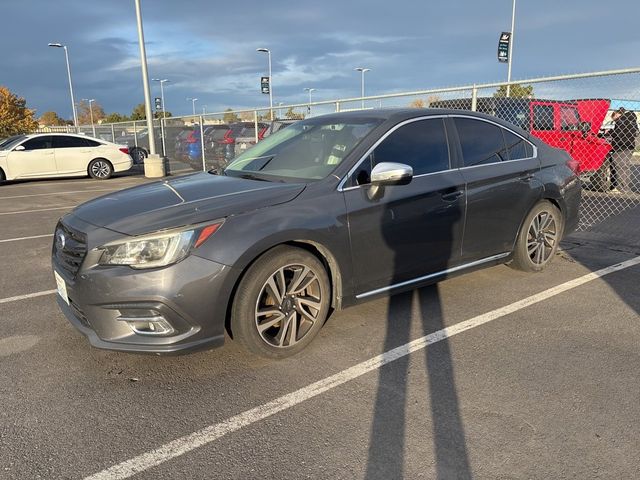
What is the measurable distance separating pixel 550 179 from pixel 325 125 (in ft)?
7.88

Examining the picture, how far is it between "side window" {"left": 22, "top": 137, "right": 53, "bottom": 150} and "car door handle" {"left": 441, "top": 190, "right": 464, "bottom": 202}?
14.2 metres

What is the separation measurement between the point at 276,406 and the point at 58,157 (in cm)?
1464

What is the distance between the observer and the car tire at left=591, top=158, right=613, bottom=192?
35.8 feet

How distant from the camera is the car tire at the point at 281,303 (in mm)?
3232

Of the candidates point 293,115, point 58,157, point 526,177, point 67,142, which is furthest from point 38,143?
point 526,177

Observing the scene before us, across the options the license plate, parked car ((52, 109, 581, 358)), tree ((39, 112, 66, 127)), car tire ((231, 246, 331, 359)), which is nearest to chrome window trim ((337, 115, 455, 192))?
parked car ((52, 109, 581, 358))

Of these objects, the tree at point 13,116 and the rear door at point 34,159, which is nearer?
the rear door at point 34,159

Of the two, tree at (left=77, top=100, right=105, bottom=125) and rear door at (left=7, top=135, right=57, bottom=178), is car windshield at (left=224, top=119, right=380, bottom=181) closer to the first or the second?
rear door at (left=7, top=135, right=57, bottom=178)

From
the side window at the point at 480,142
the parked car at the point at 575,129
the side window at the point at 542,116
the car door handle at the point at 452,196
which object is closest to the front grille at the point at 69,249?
the car door handle at the point at 452,196

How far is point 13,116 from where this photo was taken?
128 feet

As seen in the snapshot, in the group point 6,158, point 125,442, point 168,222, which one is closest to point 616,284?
point 168,222

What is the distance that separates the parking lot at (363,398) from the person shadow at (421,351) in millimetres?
12

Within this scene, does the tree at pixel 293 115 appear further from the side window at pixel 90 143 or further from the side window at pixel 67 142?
the side window at pixel 67 142

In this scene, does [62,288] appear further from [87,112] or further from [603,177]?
[87,112]
